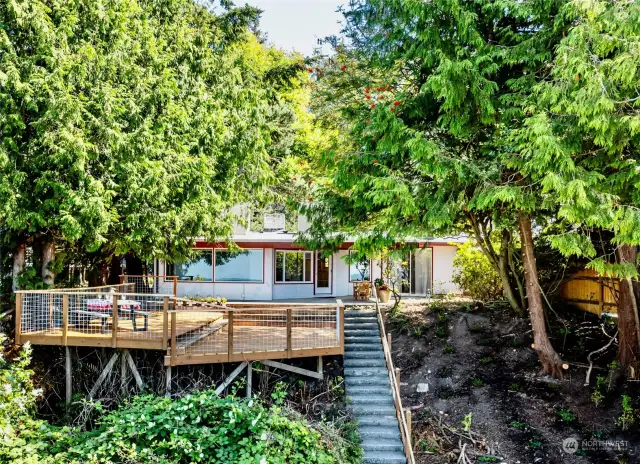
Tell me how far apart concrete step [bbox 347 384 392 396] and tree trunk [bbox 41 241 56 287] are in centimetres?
716

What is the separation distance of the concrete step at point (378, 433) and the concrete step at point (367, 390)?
85cm

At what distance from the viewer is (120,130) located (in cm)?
1036

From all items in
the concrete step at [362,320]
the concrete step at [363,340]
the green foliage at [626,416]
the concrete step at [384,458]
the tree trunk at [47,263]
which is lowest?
the concrete step at [384,458]

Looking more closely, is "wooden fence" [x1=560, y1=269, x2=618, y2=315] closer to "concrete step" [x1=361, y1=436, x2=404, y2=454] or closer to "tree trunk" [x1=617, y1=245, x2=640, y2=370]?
"tree trunk" [x1=617, y1=245, x2=640, y2=370]

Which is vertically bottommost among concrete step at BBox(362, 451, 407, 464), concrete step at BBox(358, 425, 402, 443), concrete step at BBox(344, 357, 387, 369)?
concrete step at BBox(362, 451, 407, 464)

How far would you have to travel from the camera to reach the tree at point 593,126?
22.0 feet

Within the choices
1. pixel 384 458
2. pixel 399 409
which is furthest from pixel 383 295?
pixel 384 458

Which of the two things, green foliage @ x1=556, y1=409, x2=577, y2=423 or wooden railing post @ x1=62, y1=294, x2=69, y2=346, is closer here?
green foliage @ x1=556, y1=409, x2=577, y2=423

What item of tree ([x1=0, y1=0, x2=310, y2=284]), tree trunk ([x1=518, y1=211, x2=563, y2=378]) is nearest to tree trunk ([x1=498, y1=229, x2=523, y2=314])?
tree trunk ([x1=518, y1=211, x2=563, y2=378])

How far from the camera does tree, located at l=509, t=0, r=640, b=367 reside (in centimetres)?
670

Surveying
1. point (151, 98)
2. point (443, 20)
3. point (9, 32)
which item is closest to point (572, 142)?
point (443, 20)

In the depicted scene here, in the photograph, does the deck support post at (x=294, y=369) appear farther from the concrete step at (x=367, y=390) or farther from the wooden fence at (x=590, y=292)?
the wooden fence at (x=590, y=292)

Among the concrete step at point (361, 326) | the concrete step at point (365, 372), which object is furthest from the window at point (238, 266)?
the concrete step at point (365, 372)

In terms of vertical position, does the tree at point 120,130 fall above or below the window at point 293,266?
above
